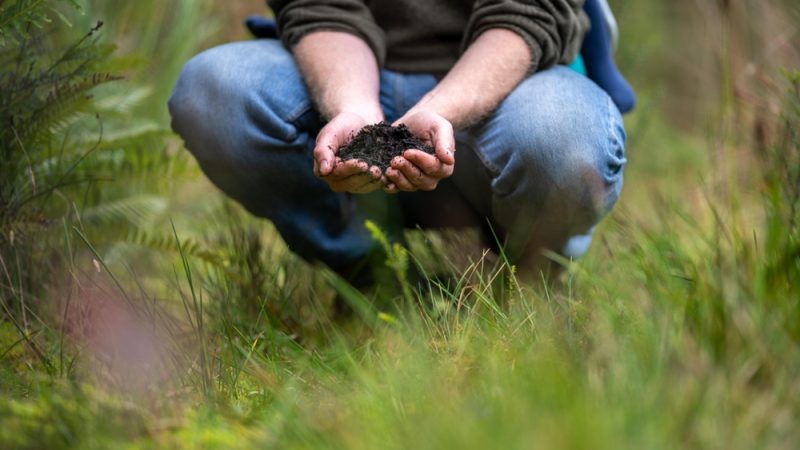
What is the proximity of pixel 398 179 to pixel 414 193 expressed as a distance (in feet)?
1.59

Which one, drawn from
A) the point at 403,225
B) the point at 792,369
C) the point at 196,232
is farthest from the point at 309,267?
the point at 792,369

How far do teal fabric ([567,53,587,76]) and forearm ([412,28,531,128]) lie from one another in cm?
20

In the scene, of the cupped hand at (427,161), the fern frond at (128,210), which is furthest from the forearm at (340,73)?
the fern frond at (128,210)

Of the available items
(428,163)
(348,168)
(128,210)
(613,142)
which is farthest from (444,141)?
(128,210)

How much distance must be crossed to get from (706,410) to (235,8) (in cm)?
355

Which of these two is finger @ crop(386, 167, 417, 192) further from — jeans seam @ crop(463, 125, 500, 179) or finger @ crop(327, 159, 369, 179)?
jeans seam @ crop(463, 125, 500, 179)

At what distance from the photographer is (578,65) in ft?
6.45

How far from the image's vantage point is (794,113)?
1832 mm

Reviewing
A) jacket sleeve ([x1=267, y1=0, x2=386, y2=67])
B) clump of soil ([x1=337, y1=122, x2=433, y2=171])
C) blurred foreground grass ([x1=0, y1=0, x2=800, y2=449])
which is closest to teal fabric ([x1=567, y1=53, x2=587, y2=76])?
blurred foreground grass ([x1=0, y1=0, x2=800, y2=449])

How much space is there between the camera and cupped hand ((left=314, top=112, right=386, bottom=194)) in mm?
1521

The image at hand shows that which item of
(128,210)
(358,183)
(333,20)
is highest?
(333,20)

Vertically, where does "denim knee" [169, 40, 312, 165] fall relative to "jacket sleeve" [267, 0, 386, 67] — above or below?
below

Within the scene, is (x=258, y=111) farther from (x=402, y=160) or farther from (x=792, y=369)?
(x=792, y=369)

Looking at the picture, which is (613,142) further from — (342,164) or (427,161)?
(342,164)
